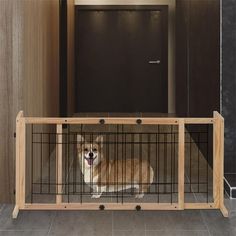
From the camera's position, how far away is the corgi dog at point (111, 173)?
3893 mm

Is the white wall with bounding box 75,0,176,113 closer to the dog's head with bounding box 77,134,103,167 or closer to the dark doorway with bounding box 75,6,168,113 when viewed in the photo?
the dark doorway with bounding box 75,6,168,113

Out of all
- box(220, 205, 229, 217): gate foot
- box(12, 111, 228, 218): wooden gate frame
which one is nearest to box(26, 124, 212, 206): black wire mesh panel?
box(12, 111, 228, 218): wooden gate frame

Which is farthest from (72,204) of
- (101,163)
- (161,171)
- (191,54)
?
(191,54)

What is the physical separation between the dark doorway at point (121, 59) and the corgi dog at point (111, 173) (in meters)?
6.15

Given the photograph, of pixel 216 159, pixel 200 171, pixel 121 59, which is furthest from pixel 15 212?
pixel 121 59

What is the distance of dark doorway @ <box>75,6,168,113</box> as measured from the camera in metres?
10.1

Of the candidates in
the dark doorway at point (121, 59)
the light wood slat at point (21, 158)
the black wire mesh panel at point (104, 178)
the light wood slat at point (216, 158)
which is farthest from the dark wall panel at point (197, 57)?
the light wood slat at point (21, 158)

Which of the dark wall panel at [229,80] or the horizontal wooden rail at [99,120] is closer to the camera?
the horizontal wooden rail at [99,120]

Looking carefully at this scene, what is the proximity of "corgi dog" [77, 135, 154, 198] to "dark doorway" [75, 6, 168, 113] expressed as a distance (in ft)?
20.2

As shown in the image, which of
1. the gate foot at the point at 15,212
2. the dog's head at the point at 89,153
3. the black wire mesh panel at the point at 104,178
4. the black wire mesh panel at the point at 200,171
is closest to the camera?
the gate foot at the point at 15,212

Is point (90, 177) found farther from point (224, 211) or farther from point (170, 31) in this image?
point (170, 31)

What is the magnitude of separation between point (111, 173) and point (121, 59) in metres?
6.50

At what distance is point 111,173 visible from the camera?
394cm

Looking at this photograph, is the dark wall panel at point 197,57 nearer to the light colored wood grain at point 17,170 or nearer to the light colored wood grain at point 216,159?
the light colored wood grain at point 216,159
